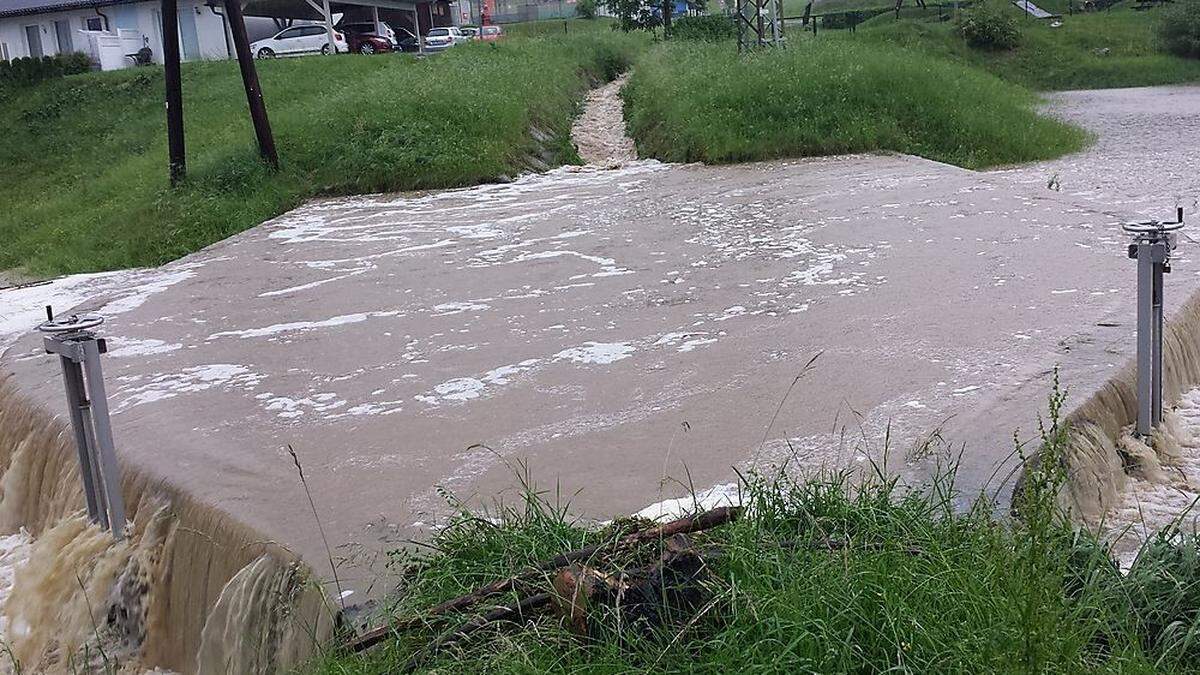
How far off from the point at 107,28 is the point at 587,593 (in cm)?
4106

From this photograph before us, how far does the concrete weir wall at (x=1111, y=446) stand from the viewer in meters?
6.14

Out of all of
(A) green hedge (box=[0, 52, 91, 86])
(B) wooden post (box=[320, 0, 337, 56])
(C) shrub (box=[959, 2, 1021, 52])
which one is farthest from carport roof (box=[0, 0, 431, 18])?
(C) shrub (box=[959, 2, 1021, 52])

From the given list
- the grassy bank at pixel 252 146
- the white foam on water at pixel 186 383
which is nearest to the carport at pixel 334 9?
the grassy bank at pixel 252 146

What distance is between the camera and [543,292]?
35.0ft

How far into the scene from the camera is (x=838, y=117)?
19.3 meters

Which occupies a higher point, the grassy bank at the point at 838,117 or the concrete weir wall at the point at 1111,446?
the grassy bank at the point at 838,117

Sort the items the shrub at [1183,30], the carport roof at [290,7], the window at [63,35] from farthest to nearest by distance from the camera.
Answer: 1. the carport roof at [290,7]
2. the window at [63,35]
3. the shrub at [1183,30]

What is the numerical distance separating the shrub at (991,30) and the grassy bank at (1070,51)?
1.12 ft

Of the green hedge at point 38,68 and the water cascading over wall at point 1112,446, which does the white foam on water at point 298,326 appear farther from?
the green hedge at point 38,68

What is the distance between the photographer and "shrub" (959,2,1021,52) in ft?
133

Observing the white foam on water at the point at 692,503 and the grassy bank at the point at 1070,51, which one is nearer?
the white foam on water at the point at 692,503

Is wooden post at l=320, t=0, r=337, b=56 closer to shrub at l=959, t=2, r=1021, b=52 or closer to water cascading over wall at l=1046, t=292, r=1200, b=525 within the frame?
shrub at l=959, t=2, r=1021, b=52

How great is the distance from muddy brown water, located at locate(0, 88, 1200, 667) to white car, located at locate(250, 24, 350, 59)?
2433 cm

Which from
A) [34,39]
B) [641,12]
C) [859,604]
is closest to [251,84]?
[859,604]
